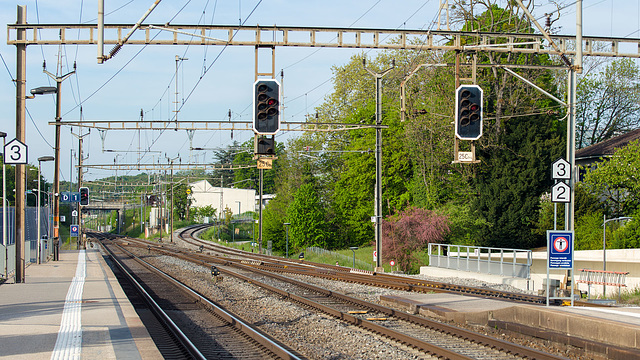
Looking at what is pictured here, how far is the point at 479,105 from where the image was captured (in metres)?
15.8

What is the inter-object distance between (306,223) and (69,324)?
4866 centimetres

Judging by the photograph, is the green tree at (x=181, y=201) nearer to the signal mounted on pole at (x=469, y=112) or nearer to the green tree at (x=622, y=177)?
the green tree at (x=622, y=177)

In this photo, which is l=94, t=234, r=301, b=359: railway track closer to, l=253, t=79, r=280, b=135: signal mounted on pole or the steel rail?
the steel rail

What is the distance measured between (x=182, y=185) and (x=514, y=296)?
376ft

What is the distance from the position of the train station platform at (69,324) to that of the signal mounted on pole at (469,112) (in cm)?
912

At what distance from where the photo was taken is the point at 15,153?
21.4m

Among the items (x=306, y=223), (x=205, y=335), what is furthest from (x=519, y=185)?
(x=205, y=335)

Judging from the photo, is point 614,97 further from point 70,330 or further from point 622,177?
point 70,330

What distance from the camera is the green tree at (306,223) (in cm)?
6156

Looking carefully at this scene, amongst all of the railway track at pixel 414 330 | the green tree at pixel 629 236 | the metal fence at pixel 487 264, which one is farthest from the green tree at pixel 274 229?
the railway track at pixel 414 330

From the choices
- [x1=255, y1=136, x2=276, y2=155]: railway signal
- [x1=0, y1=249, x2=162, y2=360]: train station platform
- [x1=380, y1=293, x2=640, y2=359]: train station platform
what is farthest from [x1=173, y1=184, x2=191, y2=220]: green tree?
[x1=380, y1=293, x2=640, y2=359]: train station platform

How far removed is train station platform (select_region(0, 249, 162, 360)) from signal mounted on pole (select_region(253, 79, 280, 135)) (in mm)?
5368

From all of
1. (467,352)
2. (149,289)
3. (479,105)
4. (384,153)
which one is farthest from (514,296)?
(384,153)

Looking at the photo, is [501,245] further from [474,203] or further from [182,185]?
[182,185]
